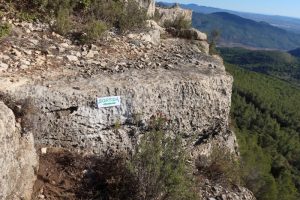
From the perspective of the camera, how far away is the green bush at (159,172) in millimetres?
8273

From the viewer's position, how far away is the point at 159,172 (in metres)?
8.34

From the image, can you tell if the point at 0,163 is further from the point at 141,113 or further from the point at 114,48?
the point at 114,48

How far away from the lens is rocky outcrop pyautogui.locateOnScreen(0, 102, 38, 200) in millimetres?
6859

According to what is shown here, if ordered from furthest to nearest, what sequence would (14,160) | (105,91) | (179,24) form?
(179,24), (105,91), (14,160)

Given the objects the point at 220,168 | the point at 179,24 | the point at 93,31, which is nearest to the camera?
the point at 220,168

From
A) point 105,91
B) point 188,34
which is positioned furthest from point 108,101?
point 188,34

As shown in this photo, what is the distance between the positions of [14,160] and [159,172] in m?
2.91

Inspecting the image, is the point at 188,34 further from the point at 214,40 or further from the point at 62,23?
the point at 62,23

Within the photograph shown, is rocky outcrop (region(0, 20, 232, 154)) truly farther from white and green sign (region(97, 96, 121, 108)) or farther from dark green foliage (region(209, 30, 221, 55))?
dark green foliage (region(209, 30, 221, 55))

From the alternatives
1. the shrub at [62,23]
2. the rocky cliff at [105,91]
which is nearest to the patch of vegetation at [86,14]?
the shrub at [62,23]

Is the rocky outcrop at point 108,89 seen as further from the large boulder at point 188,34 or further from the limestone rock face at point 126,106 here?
the large boulder at point 188,34

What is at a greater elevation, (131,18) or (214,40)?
(131,18)

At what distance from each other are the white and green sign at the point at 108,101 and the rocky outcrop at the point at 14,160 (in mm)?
2021

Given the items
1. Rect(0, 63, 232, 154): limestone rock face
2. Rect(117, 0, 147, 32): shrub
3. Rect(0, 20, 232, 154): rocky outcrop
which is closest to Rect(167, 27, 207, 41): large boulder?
Rect(117, 0, 147, 32): shrub
